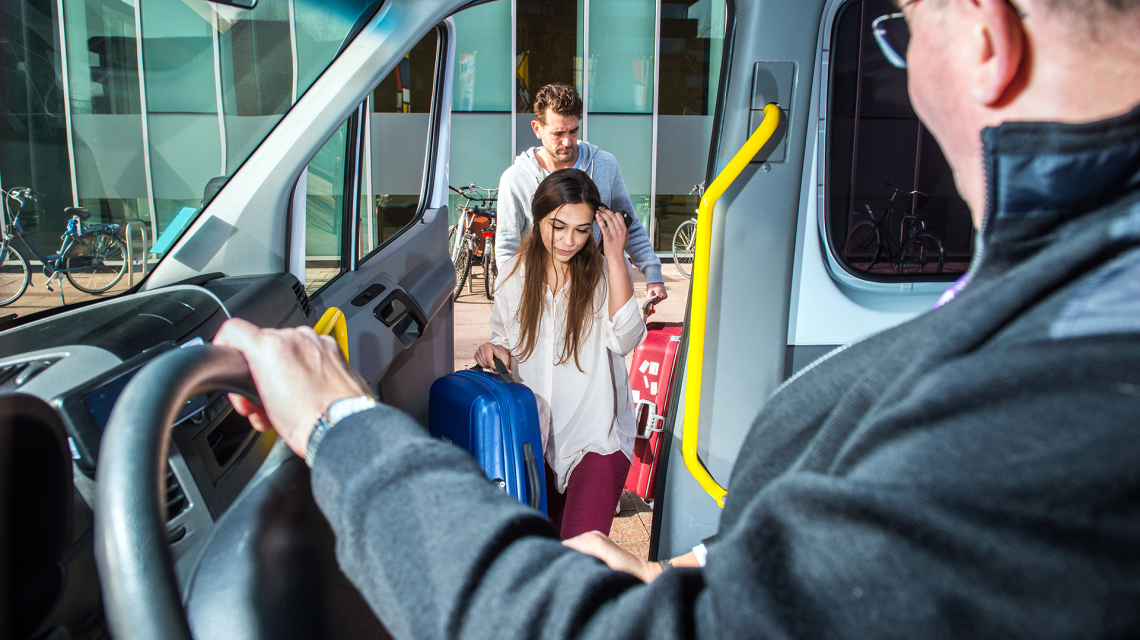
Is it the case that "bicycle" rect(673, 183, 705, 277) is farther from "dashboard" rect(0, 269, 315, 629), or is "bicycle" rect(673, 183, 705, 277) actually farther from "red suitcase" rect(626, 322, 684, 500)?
"dashboard" rect(0, 269, 315, 629)

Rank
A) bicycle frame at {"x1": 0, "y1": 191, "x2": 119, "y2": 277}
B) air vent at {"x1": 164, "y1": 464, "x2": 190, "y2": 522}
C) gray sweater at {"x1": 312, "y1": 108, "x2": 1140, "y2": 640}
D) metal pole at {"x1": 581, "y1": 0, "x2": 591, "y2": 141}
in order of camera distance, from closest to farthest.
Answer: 1. gray sweater at {"x1": 312, "y1": 108, "x2": 1140, "y2": 640}
2. air vent at {"x1": 164, "y1": 464, "x2": 190, "y2": 522}
3. bicycle frame at {"x1": 0, "y1": 191, "x2": 119, "y2": 277}
4. metal pole at {"x1": 581, "y1": 0, "x2": 591, "y2": 141}

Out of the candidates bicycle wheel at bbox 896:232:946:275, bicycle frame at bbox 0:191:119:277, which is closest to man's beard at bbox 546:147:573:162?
bicycle wheel at bbox 896:232:946:275

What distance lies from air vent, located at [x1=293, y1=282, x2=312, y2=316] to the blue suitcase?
23.9 inches

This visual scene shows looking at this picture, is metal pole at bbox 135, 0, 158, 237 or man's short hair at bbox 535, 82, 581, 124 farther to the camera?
metal pole at bbox 135, 0, 158, 237

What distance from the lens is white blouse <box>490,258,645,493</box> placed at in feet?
7.50

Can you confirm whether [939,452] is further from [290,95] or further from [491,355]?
[290,95]

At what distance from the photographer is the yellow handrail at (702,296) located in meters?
1.71

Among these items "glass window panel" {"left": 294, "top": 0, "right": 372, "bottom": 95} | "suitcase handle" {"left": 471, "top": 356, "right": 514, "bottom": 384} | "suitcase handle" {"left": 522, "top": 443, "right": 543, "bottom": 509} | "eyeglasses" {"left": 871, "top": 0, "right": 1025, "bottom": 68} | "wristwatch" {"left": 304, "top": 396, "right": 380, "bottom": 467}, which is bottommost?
"suitcase handle" {"left": 522, "top": 443, "right": 543, "bottom": 509}

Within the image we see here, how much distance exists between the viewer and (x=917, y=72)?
715mm

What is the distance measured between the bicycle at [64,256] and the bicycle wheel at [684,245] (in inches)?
283

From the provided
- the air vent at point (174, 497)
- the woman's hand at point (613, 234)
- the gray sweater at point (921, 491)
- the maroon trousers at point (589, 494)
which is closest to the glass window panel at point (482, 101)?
the woman's hand at point (613, 234)

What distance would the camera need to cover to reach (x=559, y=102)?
10.5 ft

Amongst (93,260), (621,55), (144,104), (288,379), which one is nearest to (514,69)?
(621,55)

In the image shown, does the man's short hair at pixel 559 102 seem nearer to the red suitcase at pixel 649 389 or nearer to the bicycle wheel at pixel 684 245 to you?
the red suitcase at pixel 649 389
